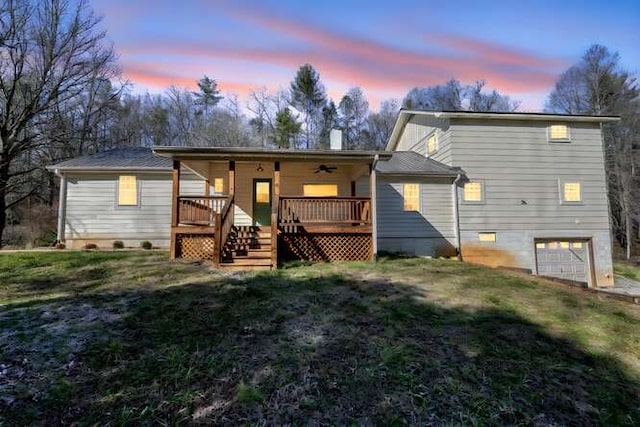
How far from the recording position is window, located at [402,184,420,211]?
39.8 feet

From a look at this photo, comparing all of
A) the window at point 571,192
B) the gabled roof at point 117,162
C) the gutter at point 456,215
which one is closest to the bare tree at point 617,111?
the window at point 571,192

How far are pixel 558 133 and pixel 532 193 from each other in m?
2.52

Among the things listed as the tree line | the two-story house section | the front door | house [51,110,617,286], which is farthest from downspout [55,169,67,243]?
the two-story house section

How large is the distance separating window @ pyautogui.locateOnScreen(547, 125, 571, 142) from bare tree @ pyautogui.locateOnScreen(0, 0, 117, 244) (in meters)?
21.1

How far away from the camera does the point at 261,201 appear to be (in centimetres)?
1226

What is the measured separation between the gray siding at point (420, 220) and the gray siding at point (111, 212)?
7.84m

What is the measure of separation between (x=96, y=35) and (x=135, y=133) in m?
9.56

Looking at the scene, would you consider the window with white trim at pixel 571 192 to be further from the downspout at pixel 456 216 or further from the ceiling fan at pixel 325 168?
the ceiling fan at pixel 325 168

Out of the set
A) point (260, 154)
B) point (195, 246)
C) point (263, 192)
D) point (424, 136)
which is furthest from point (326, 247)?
point (424, 136)

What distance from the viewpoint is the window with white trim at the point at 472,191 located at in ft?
39.9

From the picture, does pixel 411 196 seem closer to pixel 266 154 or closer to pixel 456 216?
pixel 456 216

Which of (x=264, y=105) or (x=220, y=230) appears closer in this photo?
(x=220, y=230)

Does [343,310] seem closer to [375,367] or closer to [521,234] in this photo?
[375,367]

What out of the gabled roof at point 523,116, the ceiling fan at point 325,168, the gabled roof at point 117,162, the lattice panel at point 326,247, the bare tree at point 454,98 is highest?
the bare tree at point 454,98
